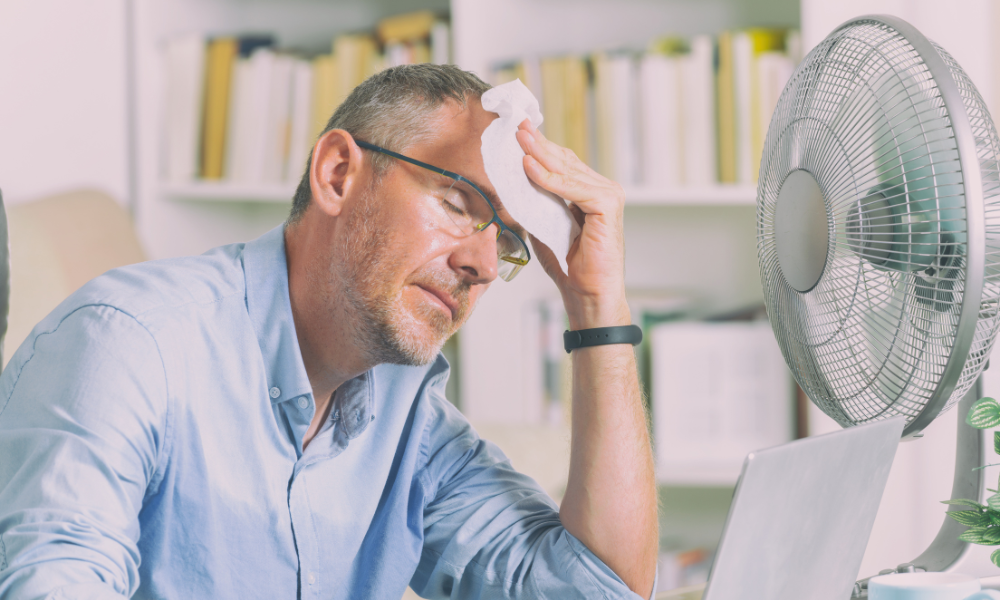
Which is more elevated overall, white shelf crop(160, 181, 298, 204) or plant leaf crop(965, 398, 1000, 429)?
white shelf crop(160, 181, 298, 204)

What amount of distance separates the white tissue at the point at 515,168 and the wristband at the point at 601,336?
Result: 0.12 meters

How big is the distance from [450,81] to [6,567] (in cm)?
59

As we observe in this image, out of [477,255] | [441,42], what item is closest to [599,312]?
[477,255]


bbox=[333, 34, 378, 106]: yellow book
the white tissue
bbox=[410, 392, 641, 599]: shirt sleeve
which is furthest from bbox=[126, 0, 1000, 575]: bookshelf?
the white tissue

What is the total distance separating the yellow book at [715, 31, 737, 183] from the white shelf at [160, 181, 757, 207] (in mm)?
48

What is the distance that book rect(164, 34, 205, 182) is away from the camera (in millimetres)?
2109

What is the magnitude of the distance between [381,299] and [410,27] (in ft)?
4.22

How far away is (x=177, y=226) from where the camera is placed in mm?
2205

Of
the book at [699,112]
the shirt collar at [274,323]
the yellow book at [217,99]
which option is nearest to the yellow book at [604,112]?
the book at [699,112]

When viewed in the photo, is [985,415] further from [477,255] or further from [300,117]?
[300,117]

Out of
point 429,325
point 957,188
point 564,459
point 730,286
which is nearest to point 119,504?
point 429,325

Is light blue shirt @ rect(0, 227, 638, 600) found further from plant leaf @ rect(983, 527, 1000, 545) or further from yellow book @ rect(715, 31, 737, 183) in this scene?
yellow book @ rect(715, 31, 737, 183)

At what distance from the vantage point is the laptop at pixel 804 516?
55 centimetres

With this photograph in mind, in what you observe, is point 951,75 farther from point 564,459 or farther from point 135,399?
point 564,459
